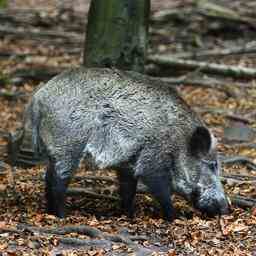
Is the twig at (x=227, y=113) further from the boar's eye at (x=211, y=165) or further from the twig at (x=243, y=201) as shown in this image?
the boar's eye at (x=211, y=165)

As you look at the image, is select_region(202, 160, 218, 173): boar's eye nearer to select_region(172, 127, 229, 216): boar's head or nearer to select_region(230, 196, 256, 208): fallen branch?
select_region(172, 127, 229, 216): boar's head

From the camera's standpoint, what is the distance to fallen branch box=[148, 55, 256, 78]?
13047 millimetres

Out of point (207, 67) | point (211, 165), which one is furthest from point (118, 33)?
point (207, 67)

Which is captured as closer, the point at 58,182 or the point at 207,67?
the point at 58,182

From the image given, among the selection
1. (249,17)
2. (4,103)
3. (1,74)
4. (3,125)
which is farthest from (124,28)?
(249,17)

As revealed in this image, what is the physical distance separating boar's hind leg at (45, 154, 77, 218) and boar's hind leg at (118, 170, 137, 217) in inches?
23.9

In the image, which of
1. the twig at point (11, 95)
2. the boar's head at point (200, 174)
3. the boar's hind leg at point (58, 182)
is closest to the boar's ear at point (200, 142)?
the boar's head at point (200, 174)

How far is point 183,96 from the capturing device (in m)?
12.2

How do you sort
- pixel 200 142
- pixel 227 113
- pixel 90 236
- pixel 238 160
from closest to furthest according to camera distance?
pixel 90 236
pixel 200 142
pixel 238 160
pixel 227 113

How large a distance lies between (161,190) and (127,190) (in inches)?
17.3

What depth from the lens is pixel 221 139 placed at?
1022 centimetres

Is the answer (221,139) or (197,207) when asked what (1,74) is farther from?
(197,207)

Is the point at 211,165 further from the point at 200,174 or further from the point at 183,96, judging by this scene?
the point at 183,96

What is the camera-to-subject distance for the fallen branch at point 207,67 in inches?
514
